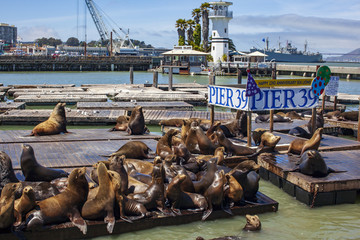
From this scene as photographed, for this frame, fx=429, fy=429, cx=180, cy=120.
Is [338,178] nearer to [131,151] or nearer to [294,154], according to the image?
[294,154]

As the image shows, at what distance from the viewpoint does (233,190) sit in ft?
18.8

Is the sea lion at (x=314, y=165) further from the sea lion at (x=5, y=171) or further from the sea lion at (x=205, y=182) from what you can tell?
the sea lion at (x=5, y=171)

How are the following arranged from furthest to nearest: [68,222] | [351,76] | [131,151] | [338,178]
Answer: [351,76]
[131,151]
[338,178]
[68,222]

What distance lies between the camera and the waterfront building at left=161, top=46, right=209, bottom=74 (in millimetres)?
47281

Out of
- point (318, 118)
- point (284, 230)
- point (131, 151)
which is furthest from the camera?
point (318, 118)

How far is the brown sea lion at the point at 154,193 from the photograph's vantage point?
5.33 m

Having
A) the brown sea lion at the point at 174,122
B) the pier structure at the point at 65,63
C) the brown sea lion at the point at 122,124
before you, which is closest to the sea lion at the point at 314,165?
the brown sea lion at the point at 122,124

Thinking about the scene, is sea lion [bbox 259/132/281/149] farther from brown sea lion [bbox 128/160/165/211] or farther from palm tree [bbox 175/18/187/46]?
palm tree [bbox 175/18/187/46]

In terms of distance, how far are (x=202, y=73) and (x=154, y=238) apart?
42.7 metres

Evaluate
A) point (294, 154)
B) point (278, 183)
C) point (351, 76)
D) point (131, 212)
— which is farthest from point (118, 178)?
point (351, 76)

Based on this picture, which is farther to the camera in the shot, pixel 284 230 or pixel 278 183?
pixel 278 183

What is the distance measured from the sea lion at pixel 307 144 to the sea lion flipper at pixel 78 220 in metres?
4.50

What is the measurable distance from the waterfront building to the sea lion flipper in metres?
42.5

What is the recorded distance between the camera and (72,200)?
4.93m
